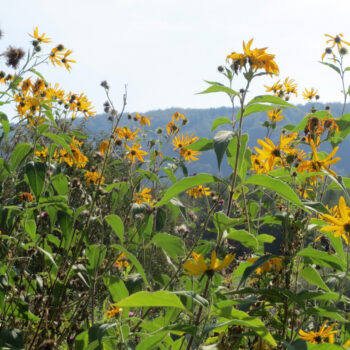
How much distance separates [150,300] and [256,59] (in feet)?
2.88

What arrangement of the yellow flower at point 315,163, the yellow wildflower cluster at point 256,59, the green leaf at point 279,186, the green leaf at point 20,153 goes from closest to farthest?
the green leaf at point 279,186
the yellow wildflower cluster at point 256,59
the yellow flower at point 315,163
the green leaf at point 20,153

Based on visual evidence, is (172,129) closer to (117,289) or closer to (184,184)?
(117,289)

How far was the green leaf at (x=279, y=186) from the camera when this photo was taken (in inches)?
44.5

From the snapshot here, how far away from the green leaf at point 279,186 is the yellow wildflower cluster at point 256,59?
0.44 m

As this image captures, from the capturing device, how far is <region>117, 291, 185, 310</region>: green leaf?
0.95 m

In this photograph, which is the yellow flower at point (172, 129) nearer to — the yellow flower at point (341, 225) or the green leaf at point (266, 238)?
the green leaf at point (266, 238)

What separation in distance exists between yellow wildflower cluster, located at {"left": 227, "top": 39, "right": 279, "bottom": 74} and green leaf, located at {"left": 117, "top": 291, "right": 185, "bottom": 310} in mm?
835

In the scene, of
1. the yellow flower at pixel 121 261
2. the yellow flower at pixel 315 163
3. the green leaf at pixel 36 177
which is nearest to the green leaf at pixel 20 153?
the green leaf at pixel 36 177

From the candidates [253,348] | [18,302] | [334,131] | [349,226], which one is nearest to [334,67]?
[334,131]

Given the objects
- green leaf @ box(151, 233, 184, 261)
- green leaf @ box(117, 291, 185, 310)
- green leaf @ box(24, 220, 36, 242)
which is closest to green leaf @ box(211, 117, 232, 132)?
green leaf @ box(151, 233, 184, 261)

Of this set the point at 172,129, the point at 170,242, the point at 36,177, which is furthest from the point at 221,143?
the point at 172,129

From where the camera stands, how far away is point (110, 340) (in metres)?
1.46

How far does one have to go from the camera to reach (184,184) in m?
1.25

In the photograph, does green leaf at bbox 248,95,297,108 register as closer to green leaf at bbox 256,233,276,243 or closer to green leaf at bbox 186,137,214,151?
green leaf at bbox 186,137,214,151
